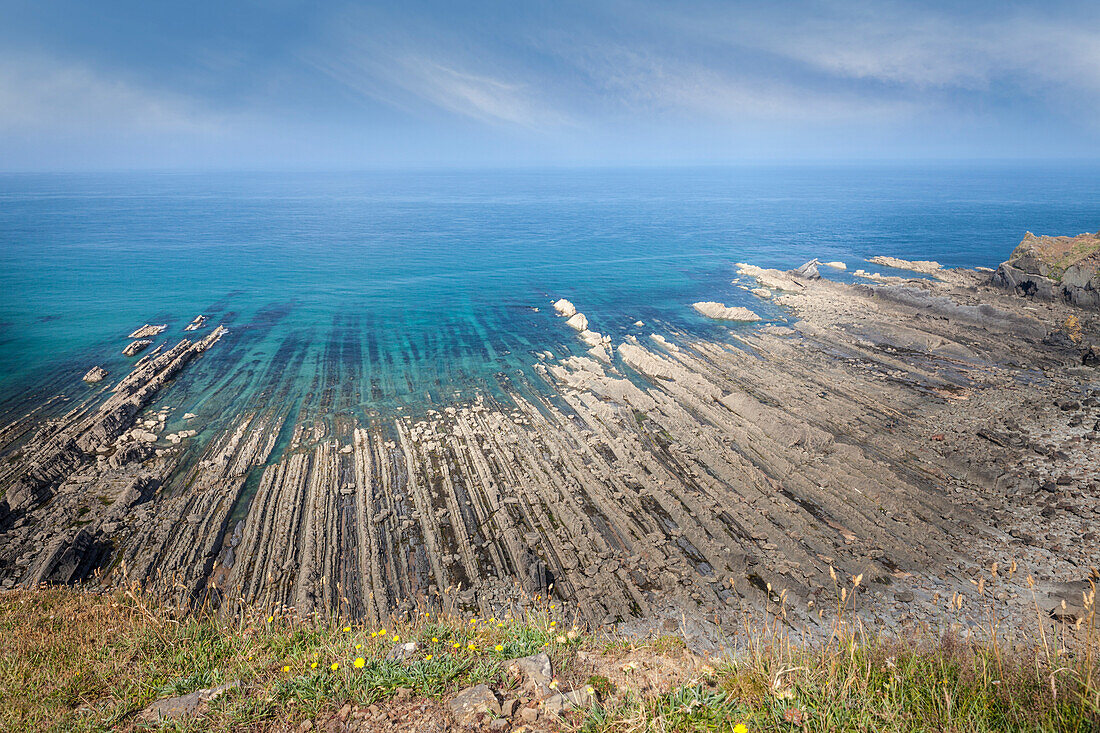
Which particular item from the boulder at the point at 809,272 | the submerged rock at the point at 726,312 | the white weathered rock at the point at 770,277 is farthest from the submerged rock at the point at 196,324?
the boulder at the point at 809,272

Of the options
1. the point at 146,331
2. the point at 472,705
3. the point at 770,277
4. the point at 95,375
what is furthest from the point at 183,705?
the point at 770,277

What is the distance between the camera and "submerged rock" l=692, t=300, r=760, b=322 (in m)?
33.8

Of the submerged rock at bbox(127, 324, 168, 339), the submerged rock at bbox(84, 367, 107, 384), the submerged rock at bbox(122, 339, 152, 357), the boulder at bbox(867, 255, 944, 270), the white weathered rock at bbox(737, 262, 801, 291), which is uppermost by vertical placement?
the boulder at bbox(867, 255, 944, 270)

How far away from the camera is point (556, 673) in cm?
606

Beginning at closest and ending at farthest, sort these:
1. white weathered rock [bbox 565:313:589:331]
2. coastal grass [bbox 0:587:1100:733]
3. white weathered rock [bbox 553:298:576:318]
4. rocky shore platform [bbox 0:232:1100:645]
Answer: coastal grass [bbox 0:587:1100:733] → rocky shore platform [bbox 0:232:1100:645] → white weathered rock [bbox 565:313:589:331] → white weathered rock [bbox 553:298:576:318]

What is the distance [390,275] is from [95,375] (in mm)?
26840

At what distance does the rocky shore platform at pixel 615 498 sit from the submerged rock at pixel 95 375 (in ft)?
3.23

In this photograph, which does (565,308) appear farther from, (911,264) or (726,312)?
(911,264)

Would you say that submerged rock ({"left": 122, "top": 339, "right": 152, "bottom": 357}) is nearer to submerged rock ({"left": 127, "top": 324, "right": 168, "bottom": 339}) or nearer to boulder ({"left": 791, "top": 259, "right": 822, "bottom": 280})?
submerged rock ({"left": 127, "top": 324, "right": 168, "bottom": 339})

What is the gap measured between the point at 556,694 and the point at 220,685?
4.10 m

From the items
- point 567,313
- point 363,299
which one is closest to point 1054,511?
point 567,313

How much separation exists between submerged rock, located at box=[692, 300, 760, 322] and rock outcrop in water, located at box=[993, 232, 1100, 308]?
20.7 metres

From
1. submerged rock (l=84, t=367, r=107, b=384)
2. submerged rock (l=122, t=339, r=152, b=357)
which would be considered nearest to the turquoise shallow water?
submerged rock (l=84, t=367, r=107, b=384)

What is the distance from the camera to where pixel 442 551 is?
13805 mm
